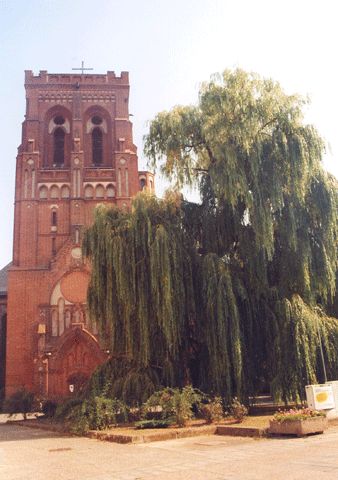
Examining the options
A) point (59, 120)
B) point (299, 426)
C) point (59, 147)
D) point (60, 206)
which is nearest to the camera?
point (299, 426)

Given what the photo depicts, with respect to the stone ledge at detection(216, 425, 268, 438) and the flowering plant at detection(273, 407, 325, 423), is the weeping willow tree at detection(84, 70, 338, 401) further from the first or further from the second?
the flowering plant at detection(273, 407, 325, 423)

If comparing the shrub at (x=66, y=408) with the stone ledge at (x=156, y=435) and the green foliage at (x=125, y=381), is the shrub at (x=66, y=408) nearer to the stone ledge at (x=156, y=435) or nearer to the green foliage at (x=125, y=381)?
the green foliage at (x=125, y=381)

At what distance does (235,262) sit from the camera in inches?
719

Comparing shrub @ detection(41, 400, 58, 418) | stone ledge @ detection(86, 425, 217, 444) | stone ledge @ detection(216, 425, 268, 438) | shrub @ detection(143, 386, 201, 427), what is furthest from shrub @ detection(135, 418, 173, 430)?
shrub @ detection(41, 400, 58, 418)

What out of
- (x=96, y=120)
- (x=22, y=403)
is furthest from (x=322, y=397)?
(x=96, y=120)

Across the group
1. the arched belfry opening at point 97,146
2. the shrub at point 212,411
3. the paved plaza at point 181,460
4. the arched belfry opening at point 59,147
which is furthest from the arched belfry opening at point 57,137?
the paved plaza at point 181,460

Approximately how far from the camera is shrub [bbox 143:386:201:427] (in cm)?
1379

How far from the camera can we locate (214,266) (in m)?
Answer: 16.9

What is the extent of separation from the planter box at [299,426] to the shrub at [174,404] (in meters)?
2.87

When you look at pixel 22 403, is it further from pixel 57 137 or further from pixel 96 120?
pixel 96 120

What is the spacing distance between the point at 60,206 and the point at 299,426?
84.3 feet

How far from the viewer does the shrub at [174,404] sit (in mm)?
13789

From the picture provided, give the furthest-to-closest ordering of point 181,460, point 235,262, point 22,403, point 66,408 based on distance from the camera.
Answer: point 22,403
point 235,262
point 66,408
point 181,460

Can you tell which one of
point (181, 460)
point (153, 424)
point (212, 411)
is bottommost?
point (181, 460)
